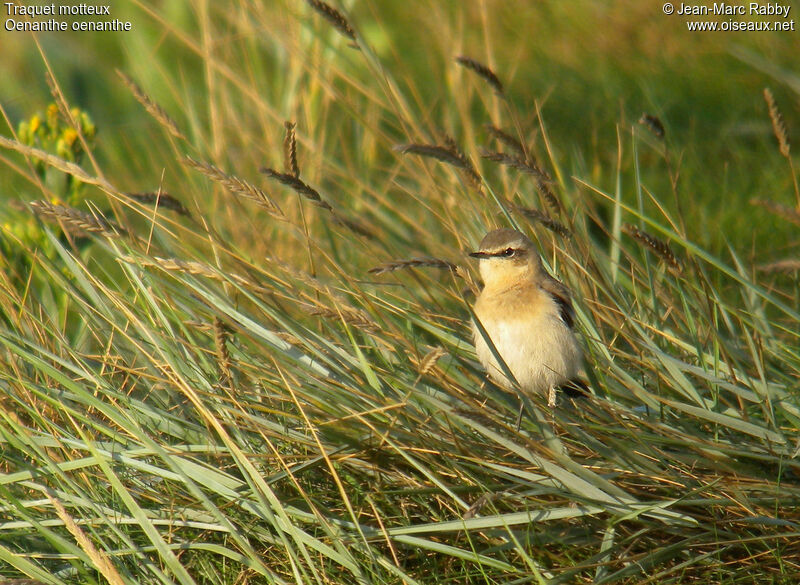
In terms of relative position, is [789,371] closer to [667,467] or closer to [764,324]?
[764,324]

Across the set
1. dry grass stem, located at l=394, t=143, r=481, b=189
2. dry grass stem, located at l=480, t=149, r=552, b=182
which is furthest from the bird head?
dry grass stem, located at l=394, t=143, r=481, b=189

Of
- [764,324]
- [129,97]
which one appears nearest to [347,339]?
[764,324]

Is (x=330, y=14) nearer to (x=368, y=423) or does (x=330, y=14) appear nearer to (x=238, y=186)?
(x=238, y=186)

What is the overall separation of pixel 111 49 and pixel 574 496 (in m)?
8.54

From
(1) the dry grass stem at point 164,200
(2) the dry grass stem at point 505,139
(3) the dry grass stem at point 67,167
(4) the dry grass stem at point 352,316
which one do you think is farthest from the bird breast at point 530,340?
(3) the dry grass stem at point 67,167

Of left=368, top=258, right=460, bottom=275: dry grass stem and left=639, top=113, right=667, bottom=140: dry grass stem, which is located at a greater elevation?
left=639, top=113, right=667, bottom=140: dry grass stem

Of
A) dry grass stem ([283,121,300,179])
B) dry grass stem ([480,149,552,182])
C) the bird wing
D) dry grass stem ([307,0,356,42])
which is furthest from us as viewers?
the bird wing

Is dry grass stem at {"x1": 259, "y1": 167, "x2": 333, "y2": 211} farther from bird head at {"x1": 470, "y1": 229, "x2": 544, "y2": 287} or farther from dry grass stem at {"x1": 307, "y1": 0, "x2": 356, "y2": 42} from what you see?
bird head at {"x1": 470, "y1": 229, "x2": 544, "y2": 287}

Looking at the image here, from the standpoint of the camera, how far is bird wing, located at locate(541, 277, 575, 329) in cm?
349

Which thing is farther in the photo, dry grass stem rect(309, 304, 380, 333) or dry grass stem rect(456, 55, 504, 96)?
dry grass stem rect(456, 55, 504, 96)

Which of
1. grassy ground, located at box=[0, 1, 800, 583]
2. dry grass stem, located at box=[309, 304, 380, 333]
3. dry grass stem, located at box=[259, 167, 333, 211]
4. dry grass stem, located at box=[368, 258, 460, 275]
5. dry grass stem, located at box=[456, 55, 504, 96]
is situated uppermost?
dry grass stem, located at box=[456, 55, 504, 96]

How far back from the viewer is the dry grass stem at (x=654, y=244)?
8.92 feet

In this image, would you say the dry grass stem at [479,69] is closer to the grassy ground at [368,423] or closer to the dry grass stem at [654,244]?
the grassy ground at [368,423]

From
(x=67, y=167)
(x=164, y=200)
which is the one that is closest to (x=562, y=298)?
(x=164, y=200)
